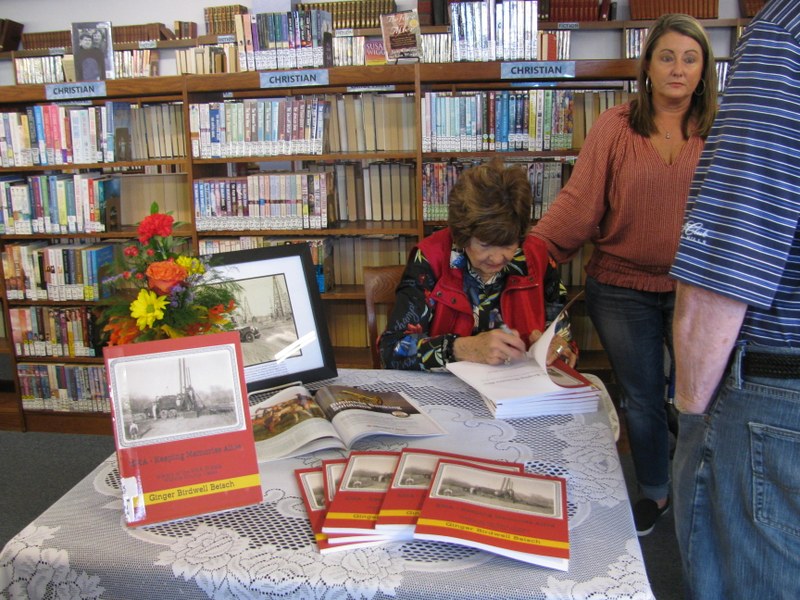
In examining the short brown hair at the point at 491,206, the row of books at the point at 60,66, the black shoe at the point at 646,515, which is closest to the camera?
the short brown hair at the point at 491,206

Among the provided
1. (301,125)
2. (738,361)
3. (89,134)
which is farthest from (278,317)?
(89,134)

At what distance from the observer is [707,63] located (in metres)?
2.07

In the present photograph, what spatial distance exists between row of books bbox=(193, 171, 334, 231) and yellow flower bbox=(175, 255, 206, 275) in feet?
6.46

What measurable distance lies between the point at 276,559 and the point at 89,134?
287cm

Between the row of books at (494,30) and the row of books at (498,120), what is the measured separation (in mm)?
168

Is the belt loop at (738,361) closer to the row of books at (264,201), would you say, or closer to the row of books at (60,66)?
the row of books at (264,201)

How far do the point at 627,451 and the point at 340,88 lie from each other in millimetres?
2107

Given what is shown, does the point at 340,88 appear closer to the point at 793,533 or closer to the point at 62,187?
the point at 62,187

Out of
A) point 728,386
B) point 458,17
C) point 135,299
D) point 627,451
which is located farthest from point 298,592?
point 458,17

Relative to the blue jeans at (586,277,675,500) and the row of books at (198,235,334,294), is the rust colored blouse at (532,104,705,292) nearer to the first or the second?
the blue jeans at (586,277,675,500)

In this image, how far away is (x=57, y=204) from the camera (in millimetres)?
3312

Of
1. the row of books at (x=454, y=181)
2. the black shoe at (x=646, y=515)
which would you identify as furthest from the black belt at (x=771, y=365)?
the row of books at (x=454, y=181)

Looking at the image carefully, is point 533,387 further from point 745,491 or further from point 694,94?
point 694,94

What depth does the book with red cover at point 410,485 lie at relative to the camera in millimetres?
957
